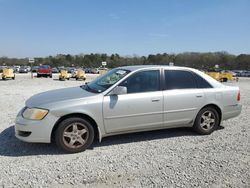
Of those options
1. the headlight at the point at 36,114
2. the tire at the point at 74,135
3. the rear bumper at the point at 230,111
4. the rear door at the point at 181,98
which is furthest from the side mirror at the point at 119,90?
the rear bumper at the point at 230,111

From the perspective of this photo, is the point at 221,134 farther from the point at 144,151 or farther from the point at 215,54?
the point at 215,54

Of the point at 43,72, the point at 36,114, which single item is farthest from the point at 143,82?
the point at 43,72

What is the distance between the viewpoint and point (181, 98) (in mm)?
5215

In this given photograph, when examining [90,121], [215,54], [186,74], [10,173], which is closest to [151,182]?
[90,121]

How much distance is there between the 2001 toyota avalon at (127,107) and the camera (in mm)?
4352

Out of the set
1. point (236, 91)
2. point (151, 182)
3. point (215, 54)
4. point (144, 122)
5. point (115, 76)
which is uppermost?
point (215, 54)

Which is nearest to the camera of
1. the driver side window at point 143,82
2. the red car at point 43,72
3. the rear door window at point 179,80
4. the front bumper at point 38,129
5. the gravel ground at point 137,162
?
the gravel ground at point 137,162

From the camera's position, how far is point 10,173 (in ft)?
11.9

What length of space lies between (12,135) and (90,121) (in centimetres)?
203

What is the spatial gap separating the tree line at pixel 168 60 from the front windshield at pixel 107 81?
6987 centimetres

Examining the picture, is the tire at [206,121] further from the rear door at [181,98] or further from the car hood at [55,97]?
the car hood at [55,97]

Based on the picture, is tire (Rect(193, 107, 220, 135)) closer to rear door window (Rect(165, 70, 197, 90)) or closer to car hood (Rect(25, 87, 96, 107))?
rear door window (Rect(165, 70, 197, 90))

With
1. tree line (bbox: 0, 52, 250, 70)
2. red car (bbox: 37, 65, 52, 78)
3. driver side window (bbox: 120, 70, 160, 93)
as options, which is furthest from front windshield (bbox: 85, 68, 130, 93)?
tree line (bbox: 0, 52, 250, 70)

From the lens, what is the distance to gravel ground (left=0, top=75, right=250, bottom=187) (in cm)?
344
